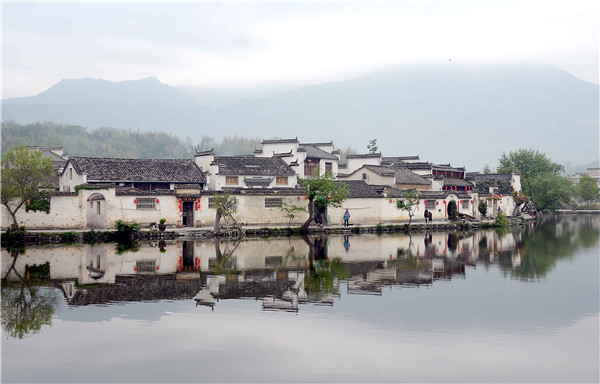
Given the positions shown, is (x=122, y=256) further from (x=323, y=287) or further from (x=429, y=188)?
(x=429, y=188)

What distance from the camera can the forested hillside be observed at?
135625 mm

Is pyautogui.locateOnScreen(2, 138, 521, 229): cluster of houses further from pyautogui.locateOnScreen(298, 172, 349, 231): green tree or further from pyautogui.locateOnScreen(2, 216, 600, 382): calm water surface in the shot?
pyautogui.locateOnScreen(2, 216, 600, 382): calm water surface

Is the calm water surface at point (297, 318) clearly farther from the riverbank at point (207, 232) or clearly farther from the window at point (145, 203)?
the window at point (145, 203)

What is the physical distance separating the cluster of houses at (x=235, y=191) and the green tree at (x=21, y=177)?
3.69 feet

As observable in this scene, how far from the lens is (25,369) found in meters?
12.4

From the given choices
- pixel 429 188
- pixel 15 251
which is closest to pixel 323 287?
pixel 15 251

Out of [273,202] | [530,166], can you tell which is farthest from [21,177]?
[530,166]

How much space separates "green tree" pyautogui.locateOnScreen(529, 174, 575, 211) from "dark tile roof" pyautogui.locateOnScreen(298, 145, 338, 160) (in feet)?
79.8

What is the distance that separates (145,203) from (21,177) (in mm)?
7354

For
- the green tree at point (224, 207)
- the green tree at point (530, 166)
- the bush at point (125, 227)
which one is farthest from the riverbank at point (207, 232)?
the green tree at point (530, 166)

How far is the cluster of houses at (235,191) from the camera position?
3731 cm

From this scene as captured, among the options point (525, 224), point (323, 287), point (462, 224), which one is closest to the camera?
point (323, 287)

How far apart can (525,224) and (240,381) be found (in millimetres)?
49682

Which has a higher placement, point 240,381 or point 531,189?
point 531,189
